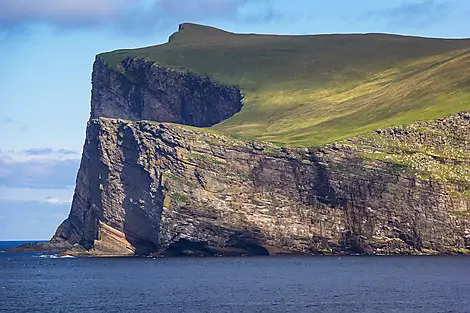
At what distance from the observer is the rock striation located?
545 ft

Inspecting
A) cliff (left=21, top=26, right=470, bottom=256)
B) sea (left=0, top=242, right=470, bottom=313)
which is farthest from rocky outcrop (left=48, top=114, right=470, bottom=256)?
sea (left=0, top=242, right=470, bottom=313)

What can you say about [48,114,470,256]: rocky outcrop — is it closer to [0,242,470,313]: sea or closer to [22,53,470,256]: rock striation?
[22,53,470,256]: rock striation

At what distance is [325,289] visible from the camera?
116938 millimetres

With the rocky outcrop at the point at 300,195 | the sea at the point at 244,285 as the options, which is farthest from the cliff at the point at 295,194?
the sea at the point at 244,285

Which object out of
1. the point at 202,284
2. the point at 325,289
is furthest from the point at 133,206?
the point at 325,289

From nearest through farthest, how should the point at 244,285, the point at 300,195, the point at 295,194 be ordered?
the point at 244,285 → the point at 295,194 → the point at 300,195

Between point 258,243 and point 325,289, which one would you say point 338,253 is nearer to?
point 258,243

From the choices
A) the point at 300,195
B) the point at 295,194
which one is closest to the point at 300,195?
the point at 300,195

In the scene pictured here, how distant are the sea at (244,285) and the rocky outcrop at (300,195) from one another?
413 cm

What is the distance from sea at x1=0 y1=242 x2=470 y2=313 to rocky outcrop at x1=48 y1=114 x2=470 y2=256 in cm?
413

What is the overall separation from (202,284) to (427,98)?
3274 inches

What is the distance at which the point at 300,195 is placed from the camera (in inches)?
6713

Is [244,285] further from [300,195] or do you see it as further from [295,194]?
[300,195]

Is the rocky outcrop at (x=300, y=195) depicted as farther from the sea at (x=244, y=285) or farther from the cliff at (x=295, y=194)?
the sea at (x=244, y=285)
